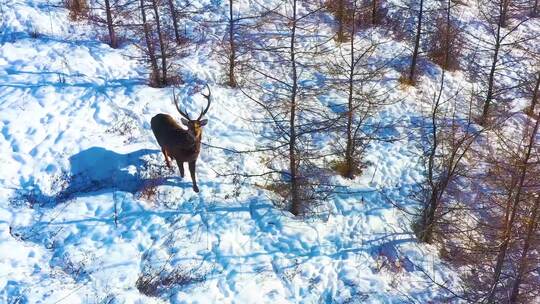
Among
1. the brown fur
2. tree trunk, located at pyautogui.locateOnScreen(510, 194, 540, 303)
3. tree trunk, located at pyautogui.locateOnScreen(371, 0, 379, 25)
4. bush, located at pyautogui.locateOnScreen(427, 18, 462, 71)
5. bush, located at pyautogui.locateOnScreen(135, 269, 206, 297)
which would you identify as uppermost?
tree trunk, located at pyautogui.locateOnScreen(371, 0, 379, 25)

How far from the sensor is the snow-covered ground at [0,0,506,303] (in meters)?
8.68

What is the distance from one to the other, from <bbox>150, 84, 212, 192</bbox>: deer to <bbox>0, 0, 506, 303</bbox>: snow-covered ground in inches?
30.3

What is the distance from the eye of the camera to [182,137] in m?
10.2

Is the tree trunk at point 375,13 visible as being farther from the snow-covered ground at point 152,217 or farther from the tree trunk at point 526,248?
the tree trunk at point 526,248

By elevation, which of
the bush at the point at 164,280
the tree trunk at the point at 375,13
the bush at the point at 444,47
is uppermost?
the tree trunk at the point at 375,13

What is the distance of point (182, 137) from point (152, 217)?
1778mm

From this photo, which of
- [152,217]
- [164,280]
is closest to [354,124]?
[152,217]

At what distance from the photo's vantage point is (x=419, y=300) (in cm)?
975

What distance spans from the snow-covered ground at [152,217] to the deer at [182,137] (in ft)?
2.52

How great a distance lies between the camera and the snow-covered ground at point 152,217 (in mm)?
8680

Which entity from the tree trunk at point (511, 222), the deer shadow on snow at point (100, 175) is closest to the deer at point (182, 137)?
the deer shadow on snow at point (100, 175)

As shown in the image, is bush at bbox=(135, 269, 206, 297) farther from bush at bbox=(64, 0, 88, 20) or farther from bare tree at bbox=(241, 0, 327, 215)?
bush at bbox=(64, 0, 88, 20)

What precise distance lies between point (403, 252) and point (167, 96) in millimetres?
7771

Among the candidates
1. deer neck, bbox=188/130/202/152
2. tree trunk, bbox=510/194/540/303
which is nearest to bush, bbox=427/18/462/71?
tree trunk, bbox=510/194/540/303
